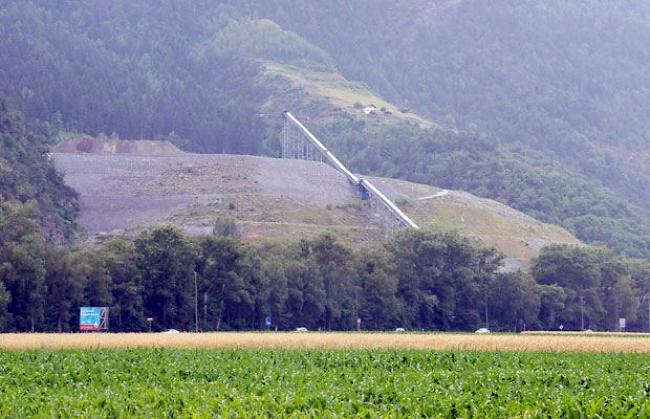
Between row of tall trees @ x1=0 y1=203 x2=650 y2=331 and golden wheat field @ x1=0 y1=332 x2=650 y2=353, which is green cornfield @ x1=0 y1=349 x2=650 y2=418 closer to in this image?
golden wheat field @ x1=0 y1=332 x2=650 y2=353

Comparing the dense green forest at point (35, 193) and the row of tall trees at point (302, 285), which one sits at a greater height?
the dense green forest at point (35, 193)

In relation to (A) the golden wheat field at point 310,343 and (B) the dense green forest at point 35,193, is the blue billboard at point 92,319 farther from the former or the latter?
(B) the dense green forest at point 35,193

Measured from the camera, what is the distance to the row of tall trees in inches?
4692

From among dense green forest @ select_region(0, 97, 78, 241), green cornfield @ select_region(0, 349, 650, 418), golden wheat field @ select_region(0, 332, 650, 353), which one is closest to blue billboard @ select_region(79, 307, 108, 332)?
golden wheat field @ select_region(0, 332, 650, 353)

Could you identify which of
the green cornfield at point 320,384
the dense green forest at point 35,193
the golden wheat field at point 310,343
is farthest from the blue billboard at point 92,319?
the dense green forest at point 35,193

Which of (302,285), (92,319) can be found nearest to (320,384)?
(92,319)

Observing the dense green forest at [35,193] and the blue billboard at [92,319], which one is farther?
the dense green forest at [35,193]

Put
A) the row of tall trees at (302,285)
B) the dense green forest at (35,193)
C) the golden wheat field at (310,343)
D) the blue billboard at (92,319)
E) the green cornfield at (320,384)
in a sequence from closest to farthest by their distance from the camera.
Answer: the green cornfield at (320,384)
the golden wheat field at (310,343)
the blue billboard at (92,319)
the row of tall trees at (302,285)
the dense green forest at (35,193)

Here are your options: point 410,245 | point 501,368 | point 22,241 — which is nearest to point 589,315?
point 410,245

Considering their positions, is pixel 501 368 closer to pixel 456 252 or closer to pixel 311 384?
pixel 311 384

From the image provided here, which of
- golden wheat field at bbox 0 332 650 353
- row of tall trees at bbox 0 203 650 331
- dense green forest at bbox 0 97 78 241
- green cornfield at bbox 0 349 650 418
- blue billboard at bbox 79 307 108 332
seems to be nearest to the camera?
green cornfield at bbox 0 349 650 418

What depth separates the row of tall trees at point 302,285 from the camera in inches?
4692

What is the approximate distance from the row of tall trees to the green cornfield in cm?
4951

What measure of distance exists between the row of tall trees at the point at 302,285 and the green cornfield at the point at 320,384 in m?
49.5
